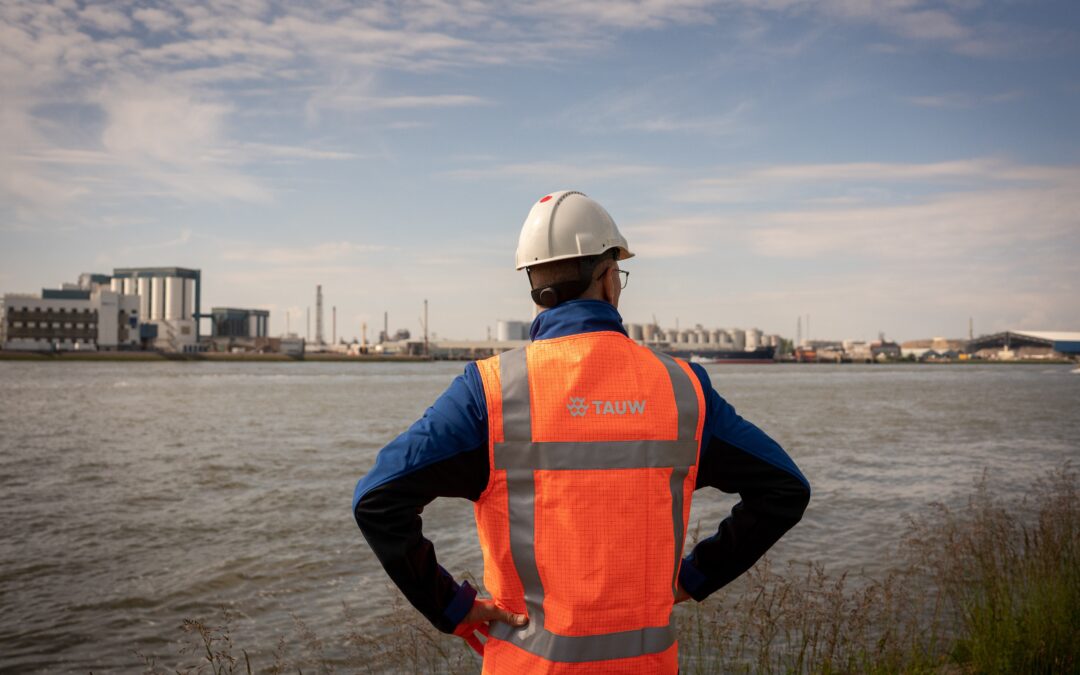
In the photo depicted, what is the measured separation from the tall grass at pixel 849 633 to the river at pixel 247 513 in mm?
709

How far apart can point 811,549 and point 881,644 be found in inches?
255

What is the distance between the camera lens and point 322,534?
14.2 m

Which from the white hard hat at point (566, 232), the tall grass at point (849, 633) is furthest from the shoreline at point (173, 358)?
the white hard hat at point (566, 232)

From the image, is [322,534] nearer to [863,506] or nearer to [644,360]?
[863,506]

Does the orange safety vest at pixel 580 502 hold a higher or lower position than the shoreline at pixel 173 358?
higher

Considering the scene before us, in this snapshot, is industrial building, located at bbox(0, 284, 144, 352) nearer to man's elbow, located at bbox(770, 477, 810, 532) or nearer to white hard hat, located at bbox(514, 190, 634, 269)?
white hard hat, located at bbox(514, 190, 634, 269)

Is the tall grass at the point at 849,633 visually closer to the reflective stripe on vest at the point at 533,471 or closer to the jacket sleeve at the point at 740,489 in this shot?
the jacket sleeve at the point at 740,489

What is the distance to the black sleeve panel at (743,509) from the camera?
2666mm

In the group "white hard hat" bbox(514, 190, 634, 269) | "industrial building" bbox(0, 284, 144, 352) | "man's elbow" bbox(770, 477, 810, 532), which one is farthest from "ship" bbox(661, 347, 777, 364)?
"white hard hat" bbox(514, 190, 634, 269)

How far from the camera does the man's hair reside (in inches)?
105

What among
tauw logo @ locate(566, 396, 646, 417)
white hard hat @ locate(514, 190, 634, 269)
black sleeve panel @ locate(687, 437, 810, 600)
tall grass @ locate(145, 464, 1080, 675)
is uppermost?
white hard hat @ locate(514, 190, 634, 269)

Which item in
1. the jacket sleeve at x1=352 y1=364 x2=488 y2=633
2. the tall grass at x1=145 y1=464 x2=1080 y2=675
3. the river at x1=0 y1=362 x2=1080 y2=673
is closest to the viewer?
the jacket sleeve at x1=352 y1=364 x2=488 y2=633

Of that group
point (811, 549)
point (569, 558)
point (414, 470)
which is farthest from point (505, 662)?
point (811, 549)

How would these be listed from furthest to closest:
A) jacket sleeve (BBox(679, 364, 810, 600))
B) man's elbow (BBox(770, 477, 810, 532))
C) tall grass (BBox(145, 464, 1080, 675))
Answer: tall grass (BBox(145, 464, 1080, 675)) → man's elbow (BBox(770, 477, 810, 532)) → jacket sleeve (BBox(679, 364, 810, 600))
